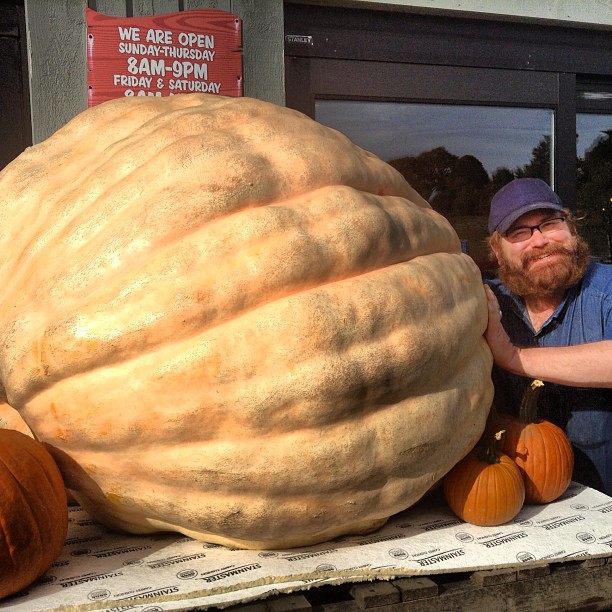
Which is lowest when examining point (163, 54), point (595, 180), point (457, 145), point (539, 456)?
point (539, 456)

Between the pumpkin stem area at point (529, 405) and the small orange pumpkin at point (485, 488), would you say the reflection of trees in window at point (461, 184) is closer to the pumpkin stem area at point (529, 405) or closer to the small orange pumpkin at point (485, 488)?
the pumpkin stem area at point (529, 405)

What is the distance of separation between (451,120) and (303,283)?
364 cm

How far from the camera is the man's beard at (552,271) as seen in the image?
106 inches

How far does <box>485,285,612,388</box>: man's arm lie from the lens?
6.93 ft

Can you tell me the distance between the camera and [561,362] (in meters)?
2.21

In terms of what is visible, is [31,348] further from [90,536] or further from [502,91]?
[502,91]

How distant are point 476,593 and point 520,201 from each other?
1739 mm

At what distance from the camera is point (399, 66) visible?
4.56 m

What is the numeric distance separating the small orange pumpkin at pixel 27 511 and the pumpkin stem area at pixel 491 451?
1155mm

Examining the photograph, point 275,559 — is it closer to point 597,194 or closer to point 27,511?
point 27,511

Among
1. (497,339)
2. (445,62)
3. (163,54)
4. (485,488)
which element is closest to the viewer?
(485,488)

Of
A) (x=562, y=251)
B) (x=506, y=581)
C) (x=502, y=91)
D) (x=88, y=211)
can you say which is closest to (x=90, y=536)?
(x=88, y=211)

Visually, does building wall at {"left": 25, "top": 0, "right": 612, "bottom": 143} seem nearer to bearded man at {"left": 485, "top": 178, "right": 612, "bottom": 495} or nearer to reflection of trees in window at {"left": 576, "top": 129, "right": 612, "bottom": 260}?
reflection of trees in window at {"left": 576, "top": 129, "right": 612, "bottom": 260}

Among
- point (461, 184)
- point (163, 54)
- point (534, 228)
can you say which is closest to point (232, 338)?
point (534, 228)
